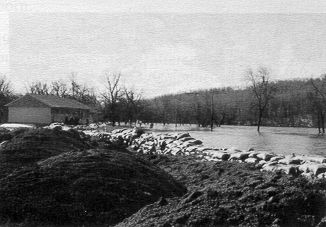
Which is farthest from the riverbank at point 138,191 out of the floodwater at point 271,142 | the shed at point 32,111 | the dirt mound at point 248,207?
the shed at point 32,111

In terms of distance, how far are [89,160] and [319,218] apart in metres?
4.84

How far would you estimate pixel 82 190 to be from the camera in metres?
7.26

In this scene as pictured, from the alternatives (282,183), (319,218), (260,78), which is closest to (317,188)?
(282,183)

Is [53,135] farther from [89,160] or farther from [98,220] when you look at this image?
[98,220]

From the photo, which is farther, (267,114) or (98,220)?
(267,114)

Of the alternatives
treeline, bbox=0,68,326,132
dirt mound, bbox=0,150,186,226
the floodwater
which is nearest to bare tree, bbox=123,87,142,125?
treeline, bbox=0,68,326,132

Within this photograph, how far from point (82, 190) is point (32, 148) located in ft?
12.1

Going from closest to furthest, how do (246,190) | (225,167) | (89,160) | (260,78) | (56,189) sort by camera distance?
(246,190) → (56,189) → (89,160) → (225,167) → (260,78)

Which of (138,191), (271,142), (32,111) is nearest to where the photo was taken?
(138,191)

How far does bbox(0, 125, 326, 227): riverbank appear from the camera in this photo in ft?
15.8

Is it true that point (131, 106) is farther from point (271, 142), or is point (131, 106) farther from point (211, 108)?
point (271, 142)

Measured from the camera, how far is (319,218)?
4.62 metres

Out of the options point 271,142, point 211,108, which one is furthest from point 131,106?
point 271,142

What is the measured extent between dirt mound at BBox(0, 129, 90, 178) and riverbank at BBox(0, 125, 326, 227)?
2 centimetres
